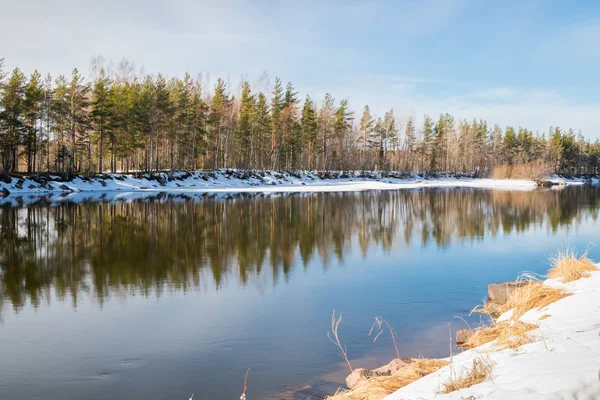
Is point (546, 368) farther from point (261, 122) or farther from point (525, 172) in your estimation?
point (525, 172)

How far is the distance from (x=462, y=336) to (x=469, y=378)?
12.3 ft

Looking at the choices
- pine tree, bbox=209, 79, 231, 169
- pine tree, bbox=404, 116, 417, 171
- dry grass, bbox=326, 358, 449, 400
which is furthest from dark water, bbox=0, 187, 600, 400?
pine tree, bbox=404, 116, 417, 171


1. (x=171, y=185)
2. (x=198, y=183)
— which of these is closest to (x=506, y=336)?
(x=171, y=185)

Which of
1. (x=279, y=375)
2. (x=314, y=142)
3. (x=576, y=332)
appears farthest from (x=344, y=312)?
(x=314, y=142)

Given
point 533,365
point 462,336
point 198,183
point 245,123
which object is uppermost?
point 245,123

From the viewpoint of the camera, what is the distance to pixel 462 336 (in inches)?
315

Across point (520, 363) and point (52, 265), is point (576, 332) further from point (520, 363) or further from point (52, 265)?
point (52, 265)

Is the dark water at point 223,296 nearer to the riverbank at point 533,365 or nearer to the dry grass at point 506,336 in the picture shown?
the dry grass at point 506,336

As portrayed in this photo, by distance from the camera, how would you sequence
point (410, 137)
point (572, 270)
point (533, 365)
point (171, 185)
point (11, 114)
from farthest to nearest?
point (410, 137) → point (171, 185) → point (11, 114) → point (572, 270) → point (533, 365)

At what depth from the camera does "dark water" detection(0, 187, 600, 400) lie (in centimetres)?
678

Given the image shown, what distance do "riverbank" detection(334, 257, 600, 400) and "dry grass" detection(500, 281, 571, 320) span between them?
59 cm

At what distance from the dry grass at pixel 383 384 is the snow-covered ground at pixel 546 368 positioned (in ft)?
0.96

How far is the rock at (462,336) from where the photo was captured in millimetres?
7895

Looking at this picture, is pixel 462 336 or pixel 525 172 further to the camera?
pixel 525 172
